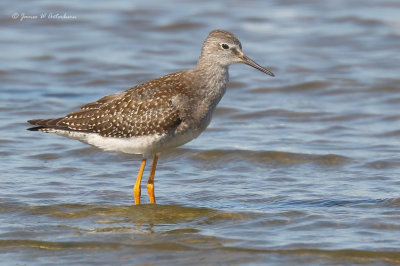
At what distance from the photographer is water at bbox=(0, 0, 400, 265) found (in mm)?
9953

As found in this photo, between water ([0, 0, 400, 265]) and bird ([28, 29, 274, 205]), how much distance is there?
877mm

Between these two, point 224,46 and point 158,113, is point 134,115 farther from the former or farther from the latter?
point 224,46

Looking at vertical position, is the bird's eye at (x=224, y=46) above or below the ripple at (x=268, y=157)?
above

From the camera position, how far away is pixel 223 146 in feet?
46.4

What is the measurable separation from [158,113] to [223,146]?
3.14 meters

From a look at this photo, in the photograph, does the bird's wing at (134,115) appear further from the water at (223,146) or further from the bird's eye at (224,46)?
the water at (223,146)

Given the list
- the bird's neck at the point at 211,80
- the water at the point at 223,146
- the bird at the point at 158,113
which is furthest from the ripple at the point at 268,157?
the bird's neck at the point at 211,80

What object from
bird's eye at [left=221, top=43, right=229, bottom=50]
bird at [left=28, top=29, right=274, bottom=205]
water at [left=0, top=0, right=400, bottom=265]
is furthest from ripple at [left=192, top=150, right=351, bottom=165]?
bird's eye at [left=221, top=43, right=229, bottom=50]

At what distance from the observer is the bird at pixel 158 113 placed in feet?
36.7

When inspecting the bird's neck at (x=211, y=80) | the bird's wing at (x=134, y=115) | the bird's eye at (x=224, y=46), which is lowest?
the bird's wing at (x=134, y=115)

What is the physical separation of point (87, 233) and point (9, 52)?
10734mm

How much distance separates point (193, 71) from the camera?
1166 cm

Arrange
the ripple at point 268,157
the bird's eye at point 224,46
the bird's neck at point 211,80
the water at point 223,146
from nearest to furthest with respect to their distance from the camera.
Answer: the water at point 223,146, the bird's neck at point 211,80, the bird's eye at point 224,46, the ripple at point 268,157

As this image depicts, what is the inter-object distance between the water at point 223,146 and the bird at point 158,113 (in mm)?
877
